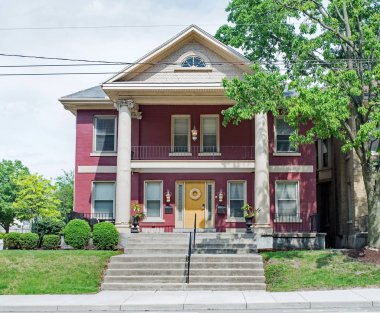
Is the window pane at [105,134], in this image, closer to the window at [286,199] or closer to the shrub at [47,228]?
the shrub at [47,228]

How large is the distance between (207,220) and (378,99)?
10.3 m

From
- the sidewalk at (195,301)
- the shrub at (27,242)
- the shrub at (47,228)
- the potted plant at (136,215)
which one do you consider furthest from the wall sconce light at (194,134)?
the sidewalk at (195,301)

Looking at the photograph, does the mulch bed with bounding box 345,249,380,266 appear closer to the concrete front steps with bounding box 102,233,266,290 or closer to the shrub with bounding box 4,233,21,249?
the concrete front steps with bounding box 102,233,266,290

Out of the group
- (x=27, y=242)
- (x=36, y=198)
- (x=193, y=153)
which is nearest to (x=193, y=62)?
(x=193, y=153)

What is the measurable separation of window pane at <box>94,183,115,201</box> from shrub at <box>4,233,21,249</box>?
5181mm

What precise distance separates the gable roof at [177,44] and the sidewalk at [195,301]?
11.2 metres

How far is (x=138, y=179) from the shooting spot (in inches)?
998

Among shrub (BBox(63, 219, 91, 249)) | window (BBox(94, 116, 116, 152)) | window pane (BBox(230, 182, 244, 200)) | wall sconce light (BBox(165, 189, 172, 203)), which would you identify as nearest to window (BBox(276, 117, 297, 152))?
window pane (BBox(230, 182, 244, 200))

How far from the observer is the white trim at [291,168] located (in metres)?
25.2

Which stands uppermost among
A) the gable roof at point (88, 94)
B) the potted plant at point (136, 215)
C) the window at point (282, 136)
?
the gable roof at point (88, 94)

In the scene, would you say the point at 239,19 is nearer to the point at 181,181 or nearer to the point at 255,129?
the point at 255,129

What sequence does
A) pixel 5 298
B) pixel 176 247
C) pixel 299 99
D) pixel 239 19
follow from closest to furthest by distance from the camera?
pixel 5 298
pixel 299 99
pixel 176 247
pixel 239 19

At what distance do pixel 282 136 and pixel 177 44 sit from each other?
6499mm

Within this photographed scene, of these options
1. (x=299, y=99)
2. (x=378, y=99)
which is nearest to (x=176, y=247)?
(x=299, y=99)
